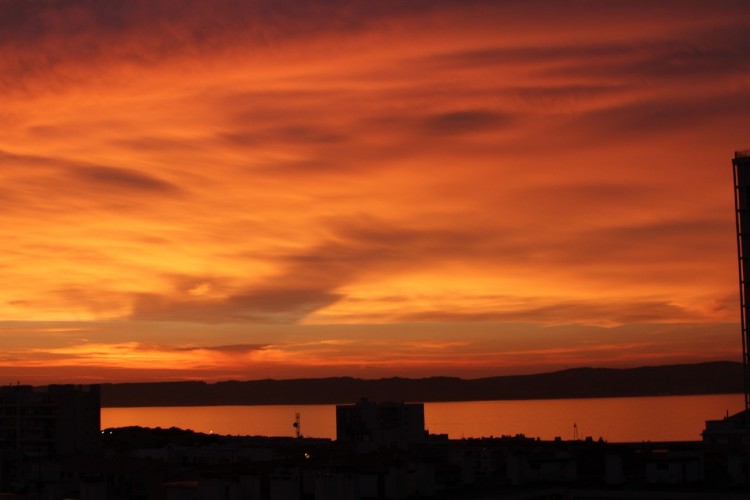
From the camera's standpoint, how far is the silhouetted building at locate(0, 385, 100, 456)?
11912 cm

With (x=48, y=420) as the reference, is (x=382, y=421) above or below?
below

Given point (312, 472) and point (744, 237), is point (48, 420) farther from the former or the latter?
point (744, 237)

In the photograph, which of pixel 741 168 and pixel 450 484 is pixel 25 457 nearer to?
pixel 450 484

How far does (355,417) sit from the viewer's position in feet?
618

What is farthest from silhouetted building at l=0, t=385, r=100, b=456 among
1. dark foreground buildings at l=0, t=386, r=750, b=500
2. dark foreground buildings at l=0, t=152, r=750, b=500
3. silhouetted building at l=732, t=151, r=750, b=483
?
silhouetted building at l=732, t=151, r=750, b=483

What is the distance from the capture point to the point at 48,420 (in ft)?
397

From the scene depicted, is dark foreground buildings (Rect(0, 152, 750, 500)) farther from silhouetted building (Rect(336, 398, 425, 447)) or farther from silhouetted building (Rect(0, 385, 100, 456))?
silhouetted building (Rect(336, 398, 425, 447))

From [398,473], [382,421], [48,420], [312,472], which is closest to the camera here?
[398,473]

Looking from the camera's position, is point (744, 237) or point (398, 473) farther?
point (744, 237)

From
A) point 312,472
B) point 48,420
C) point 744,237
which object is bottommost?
point 312,472

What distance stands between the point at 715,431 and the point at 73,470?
64.6m

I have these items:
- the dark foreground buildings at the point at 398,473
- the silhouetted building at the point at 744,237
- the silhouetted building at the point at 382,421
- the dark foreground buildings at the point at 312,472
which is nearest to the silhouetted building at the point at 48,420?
the dark foreground buildings at the point at 312,472

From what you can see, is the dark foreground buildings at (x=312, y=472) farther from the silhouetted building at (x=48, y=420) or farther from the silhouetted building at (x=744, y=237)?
the silhouetted building at (x=744, y=237)

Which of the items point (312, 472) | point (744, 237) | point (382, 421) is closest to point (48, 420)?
point (312, 472)
